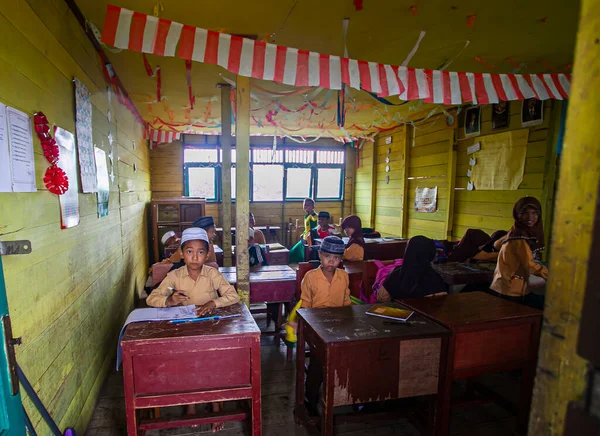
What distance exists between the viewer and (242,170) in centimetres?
306

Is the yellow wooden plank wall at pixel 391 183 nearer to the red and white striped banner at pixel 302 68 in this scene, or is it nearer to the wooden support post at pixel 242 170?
A: the red and white striped banner at pixel 302 68

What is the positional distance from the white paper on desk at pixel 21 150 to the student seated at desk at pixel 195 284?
97 cm

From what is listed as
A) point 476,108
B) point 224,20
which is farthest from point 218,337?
point 476,108

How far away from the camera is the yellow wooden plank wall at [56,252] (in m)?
1.49

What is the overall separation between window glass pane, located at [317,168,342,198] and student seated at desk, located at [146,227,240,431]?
7380 mm

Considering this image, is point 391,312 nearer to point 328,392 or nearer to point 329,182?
point 328,392

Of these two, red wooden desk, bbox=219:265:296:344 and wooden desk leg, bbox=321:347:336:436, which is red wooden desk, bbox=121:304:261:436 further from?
red wooden desk, bbox=219:265:296:344

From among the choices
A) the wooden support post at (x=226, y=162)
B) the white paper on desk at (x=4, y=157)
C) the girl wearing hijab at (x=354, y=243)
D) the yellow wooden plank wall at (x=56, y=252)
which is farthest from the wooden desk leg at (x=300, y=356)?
the wooden support post at (x=226, y=162)

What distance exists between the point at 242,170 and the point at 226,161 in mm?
1687

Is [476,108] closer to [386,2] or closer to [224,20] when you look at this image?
[386,2]

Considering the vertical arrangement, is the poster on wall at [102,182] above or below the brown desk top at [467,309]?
above

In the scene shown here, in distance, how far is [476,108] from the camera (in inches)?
206

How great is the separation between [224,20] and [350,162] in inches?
283

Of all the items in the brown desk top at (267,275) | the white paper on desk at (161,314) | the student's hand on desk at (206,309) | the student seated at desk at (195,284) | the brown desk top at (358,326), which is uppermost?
the student seated at desk at (195,284)
